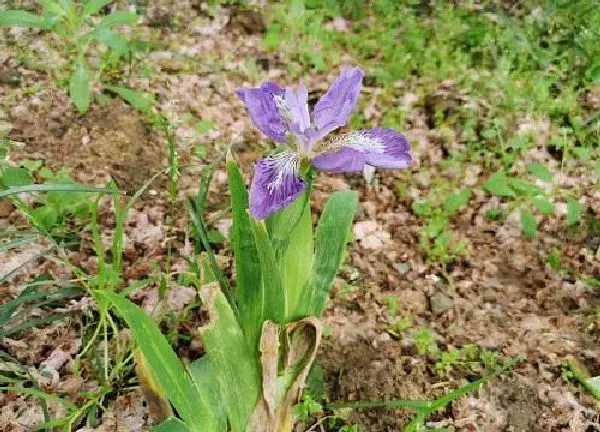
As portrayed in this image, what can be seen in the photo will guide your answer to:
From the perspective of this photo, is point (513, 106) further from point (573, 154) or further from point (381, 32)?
point (381, 32)

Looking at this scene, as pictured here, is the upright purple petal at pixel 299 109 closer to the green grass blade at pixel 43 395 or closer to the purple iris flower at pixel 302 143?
the purple iris flower at pixel 302 143

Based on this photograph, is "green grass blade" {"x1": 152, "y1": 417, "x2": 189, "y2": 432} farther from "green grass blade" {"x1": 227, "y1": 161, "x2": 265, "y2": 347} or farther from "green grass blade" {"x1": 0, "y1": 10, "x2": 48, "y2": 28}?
"green grass blade" {"x1": 0, "y1": 10, "x2": 48, "y2": 28}

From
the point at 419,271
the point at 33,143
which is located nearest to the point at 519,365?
the point at 419,271

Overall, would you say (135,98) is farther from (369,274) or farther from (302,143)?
(302,143)

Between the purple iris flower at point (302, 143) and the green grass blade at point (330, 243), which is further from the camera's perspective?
the green grass blade at point (330, 243)

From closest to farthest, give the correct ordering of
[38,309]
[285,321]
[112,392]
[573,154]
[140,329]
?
[140,329] < [285,321] < [112,392] < [38,309] < [573,154]

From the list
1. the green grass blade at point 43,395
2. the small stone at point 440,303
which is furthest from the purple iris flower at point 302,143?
the small stone at point 440,303

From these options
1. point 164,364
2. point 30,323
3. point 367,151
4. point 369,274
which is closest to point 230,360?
point 164,364
